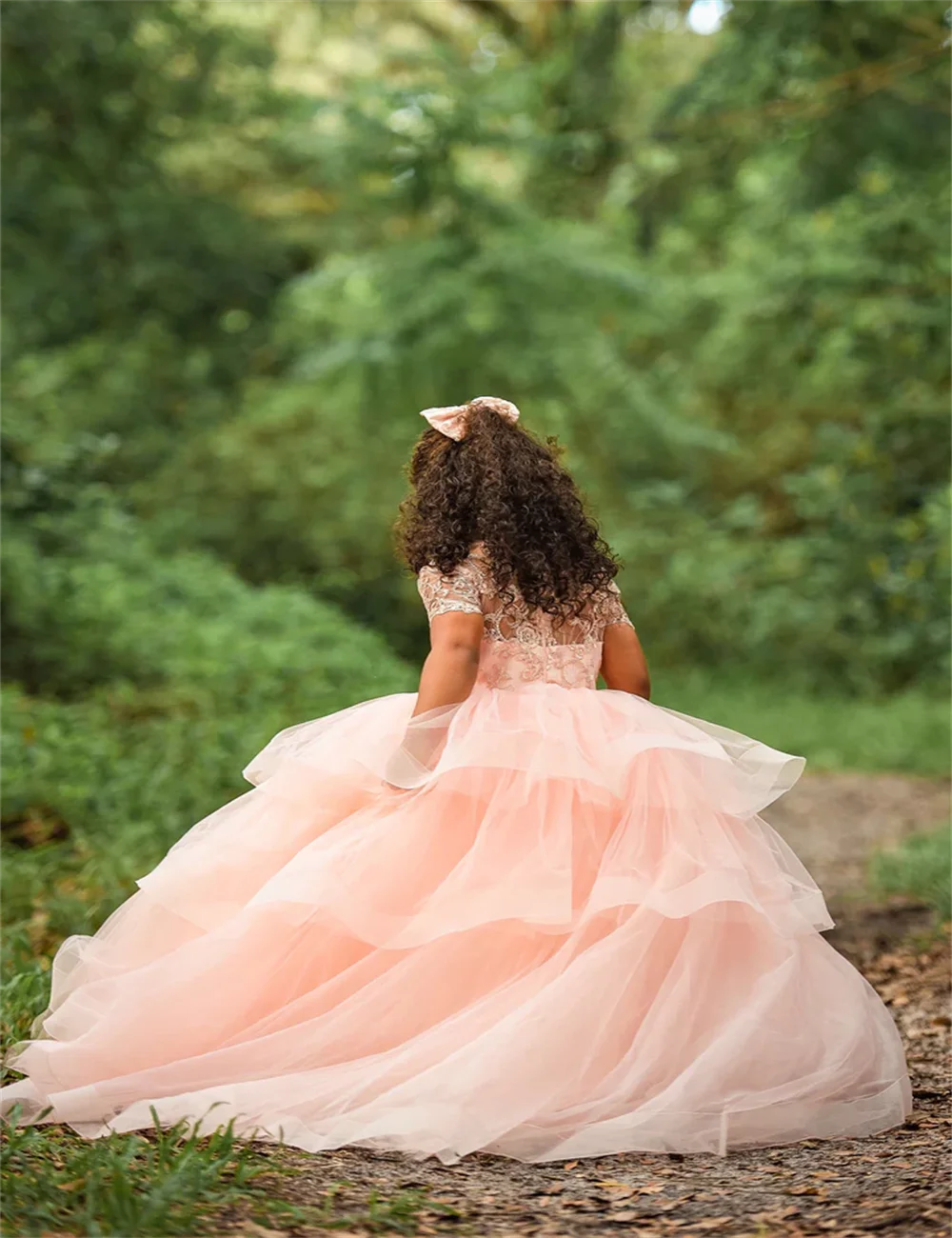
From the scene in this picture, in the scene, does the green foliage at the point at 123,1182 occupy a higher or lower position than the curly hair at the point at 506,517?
lower

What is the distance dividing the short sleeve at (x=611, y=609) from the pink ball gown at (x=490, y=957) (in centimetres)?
17

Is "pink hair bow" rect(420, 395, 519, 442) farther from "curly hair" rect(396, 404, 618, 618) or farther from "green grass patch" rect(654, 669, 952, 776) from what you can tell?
"green grass patch" rect(654, 669, 952, 776)

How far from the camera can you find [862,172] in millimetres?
9625

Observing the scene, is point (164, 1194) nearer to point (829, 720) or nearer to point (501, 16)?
point (829, 720)

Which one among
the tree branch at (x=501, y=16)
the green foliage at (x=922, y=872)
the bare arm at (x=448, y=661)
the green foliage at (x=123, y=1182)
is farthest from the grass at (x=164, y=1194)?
the tree branch at (x=501, y=16)

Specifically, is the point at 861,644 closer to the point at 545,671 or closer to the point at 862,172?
the point at 862,172

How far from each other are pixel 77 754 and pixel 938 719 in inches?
344

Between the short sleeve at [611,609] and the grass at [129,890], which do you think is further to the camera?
the short sleeve at [611,609]

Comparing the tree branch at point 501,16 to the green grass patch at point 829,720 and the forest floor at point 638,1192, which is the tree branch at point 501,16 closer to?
the green grass patch at point 829,720

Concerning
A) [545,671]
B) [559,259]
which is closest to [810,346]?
[559,259]

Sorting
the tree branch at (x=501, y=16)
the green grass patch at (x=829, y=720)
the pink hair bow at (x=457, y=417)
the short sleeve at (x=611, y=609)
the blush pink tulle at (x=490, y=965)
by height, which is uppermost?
the tree branch at (x=501, y=16)

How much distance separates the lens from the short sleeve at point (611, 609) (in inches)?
161

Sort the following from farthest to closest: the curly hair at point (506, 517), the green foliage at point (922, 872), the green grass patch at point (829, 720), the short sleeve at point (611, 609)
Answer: the green grass patch at point (829, 720)
the green foliage at point (922, 872)
the short sleeve at point (611, 609)
the curly hair at point (506, 517)

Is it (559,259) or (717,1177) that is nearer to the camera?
(717,1177)
